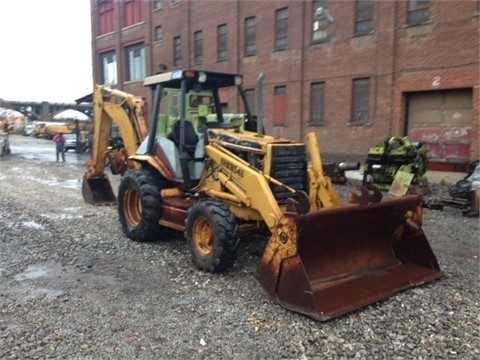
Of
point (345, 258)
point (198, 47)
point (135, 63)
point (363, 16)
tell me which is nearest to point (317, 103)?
point (363, 16)

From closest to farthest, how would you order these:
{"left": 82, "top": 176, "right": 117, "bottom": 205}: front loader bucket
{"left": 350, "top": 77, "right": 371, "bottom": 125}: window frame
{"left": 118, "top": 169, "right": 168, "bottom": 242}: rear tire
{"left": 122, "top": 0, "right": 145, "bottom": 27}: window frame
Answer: {"left": 118, "top": 169, "right": 168, "bottom": 242}: rear tire
{"left": 82, "top": 176, "right": 117, "bottom": 205}: front loader bucket
{"left": 350, "top": 77, "right": 371, "bottom": 125}: window frame
{"left": 122, "top": 0, "right": 145, "bottom": 27}: window frame

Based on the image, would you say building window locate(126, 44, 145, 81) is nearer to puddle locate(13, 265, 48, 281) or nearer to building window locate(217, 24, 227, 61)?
building window locate(217, 24, 227, 61)

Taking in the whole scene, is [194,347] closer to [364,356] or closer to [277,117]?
[364,356]

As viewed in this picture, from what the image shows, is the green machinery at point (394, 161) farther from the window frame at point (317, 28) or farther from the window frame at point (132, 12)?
the window frame at point (132, 12)

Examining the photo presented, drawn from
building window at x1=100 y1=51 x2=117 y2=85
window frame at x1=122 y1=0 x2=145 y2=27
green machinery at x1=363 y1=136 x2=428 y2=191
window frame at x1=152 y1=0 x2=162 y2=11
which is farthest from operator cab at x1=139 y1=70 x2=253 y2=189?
building window at x1=100 y1=51 x2=117 y2=85

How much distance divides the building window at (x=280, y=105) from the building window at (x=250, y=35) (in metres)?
2.52

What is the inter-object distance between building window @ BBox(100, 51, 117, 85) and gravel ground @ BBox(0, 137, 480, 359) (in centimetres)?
2955

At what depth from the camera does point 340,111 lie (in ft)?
64.5

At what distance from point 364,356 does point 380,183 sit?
34.2 feet

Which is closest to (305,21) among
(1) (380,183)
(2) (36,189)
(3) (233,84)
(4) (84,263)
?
(1) (380,183)

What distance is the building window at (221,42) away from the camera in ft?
82.3

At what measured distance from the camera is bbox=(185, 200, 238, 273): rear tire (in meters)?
5.56

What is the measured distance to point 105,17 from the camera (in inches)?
1404

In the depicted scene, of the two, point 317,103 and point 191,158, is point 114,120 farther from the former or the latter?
point 317,103
